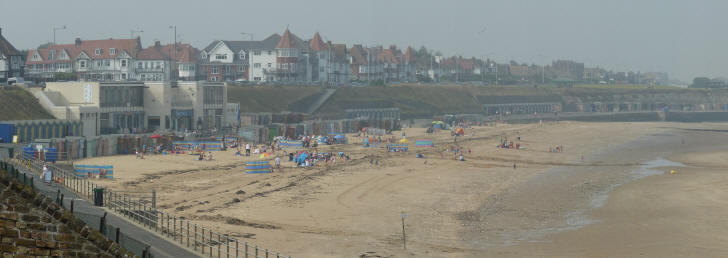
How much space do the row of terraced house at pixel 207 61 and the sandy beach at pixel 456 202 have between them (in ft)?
169

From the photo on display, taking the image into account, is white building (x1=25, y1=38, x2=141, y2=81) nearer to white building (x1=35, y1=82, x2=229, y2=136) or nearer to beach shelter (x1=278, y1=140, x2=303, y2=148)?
white building (x1=35, y1=82, x2=229, y2=136)

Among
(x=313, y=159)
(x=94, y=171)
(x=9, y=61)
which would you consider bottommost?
(x=94, y=171)

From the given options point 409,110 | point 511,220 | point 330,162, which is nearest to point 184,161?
point 330,162

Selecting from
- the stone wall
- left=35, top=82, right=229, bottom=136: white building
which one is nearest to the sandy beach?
left=35, top=82, right=229, bottom=136: white building

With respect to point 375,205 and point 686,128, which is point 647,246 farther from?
point 686,128

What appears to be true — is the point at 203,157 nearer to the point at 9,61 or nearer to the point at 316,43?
the point at 9,61

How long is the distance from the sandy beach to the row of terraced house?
51383 millimetres

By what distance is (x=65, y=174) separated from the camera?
29.3m

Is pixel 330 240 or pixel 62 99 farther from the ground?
pixel 62 99

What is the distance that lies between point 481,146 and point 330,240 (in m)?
43.4

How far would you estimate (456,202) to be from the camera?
36.9 meters

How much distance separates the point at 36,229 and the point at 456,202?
28275 millimetres

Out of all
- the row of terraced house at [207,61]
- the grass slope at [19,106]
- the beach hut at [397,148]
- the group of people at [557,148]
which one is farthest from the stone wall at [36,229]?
the row of terraced house at [207,61]

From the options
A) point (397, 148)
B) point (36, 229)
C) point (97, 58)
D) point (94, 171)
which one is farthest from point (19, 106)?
point (97, 58)
